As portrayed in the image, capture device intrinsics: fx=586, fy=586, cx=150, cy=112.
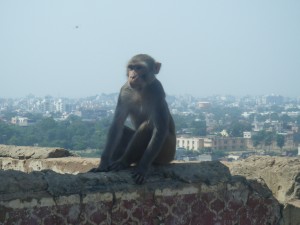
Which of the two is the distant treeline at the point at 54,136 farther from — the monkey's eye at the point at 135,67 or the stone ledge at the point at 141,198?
the stone ledge at the point at 141,198

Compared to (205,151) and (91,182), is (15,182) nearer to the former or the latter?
(91,182)

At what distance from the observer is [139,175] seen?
210 inches

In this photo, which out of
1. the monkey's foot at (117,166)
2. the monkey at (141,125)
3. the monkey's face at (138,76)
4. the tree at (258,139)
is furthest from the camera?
the tree at (258,139)

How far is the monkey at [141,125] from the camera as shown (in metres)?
→ 6.08

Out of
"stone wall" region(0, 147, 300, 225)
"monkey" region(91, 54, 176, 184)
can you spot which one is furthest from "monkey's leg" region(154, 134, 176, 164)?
"stone wall" region(0, 147, 300, 225)

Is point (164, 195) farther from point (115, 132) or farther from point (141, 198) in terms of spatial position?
point (115, 132)

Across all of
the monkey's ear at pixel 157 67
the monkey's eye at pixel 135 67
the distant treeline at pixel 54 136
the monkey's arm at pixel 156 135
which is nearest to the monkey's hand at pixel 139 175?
the monkey's arm at pixel 156 135

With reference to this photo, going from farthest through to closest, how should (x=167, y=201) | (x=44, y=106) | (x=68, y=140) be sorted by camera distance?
Answer: (x=44, y=106) < (x=68, y=140) < (x=167, y=201)

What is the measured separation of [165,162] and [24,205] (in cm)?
203

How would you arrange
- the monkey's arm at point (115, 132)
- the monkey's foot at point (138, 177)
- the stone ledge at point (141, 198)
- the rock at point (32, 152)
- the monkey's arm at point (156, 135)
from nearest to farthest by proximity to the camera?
the stone ledge at point (141, 198)
the monkey's foot at point (138, 177)
the monkey's arm at point (156, 135)
the monkey's arm at point (115, 132)
the rock at point (32, 152)

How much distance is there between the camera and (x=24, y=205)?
4457 millimetres

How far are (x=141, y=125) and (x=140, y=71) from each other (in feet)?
2.21

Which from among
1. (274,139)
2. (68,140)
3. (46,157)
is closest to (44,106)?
(274,139)

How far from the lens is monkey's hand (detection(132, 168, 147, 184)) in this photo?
525 cm
